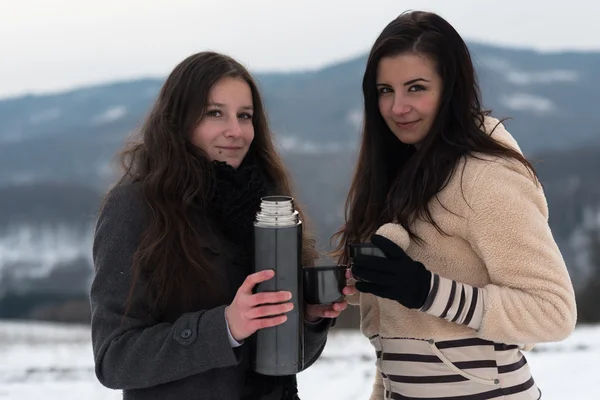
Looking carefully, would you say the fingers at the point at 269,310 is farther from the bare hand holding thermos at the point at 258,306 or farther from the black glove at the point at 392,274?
the black glove at the point at 392,274

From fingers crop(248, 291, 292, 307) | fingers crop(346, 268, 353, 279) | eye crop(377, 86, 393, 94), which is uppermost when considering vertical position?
eye crop(377, 86, 393, 94)

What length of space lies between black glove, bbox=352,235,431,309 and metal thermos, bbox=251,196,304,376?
5.3 inches

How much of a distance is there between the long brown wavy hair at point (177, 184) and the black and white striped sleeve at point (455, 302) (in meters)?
0.41

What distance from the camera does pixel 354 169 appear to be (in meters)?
1.77

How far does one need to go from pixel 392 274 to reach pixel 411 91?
485 mm

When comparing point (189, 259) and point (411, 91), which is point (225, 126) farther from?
point (411, 91)

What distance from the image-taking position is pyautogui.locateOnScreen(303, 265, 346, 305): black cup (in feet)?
4.38

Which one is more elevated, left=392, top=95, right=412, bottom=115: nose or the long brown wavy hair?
left=392, top=95, right=412, bottom=115: nose

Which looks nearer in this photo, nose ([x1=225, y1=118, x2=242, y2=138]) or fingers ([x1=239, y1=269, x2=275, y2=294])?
fingers ([x1=239, y1=269, x2=275, y2=294])

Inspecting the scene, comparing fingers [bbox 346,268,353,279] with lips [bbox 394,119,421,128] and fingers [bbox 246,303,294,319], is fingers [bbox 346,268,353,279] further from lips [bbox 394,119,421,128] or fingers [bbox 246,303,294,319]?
lips [bbox 394,119,421,128]

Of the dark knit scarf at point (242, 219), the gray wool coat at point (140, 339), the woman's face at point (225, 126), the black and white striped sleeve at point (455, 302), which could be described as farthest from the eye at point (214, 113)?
the black and white striped sleeve at point (455, 302)

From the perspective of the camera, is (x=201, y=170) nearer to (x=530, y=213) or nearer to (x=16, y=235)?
(x=530, y=213)

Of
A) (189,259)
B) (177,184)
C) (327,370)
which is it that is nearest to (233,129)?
(177,184)

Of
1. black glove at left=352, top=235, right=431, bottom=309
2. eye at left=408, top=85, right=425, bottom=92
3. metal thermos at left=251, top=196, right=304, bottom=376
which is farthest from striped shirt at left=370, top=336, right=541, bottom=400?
eye at left=408, top=85, right=425, bottom=92
